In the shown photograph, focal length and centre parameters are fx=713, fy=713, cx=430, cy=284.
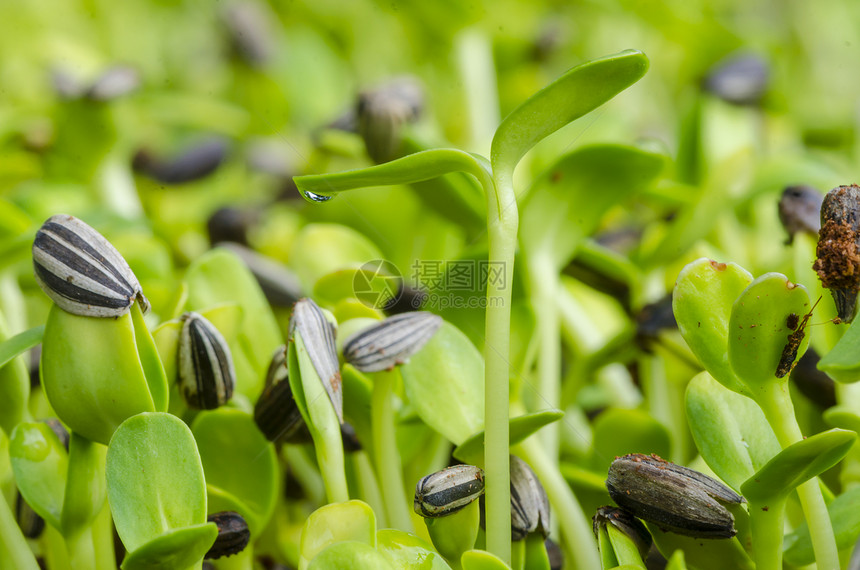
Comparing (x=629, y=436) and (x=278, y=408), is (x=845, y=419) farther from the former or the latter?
(x=278, y=408)

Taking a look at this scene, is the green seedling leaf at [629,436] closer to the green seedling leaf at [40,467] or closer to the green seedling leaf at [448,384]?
the green seedling leaf at [448,384]

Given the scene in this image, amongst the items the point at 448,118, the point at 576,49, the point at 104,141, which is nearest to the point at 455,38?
the point at 448,118

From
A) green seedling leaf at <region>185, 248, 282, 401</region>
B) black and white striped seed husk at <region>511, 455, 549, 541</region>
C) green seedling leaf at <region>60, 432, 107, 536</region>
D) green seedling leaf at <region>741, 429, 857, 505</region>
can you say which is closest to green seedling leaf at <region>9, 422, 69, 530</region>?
green seedling leaf at <region>60, 432, 107, 536</region>

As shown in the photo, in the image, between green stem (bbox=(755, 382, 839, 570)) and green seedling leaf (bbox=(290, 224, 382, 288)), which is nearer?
green stem (bbox=(755, 382, 839, 570))

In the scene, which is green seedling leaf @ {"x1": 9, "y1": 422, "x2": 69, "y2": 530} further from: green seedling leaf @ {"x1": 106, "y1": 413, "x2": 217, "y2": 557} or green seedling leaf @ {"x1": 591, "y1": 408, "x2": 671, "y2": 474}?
green seedling leaf @ {"x1": 591, "y1": 408, "x2": 671, "y2": 474}

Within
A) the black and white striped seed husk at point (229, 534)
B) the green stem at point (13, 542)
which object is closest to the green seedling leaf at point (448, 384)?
the black and white striped seed husk at point (229, 534)

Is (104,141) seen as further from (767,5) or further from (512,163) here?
(767,5)

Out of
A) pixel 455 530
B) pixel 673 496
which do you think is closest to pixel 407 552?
pixel 455 530

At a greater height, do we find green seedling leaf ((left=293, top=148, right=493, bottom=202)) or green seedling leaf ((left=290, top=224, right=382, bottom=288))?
green seedling leaf ((left=293, top=148, right=493, bottom=202))
